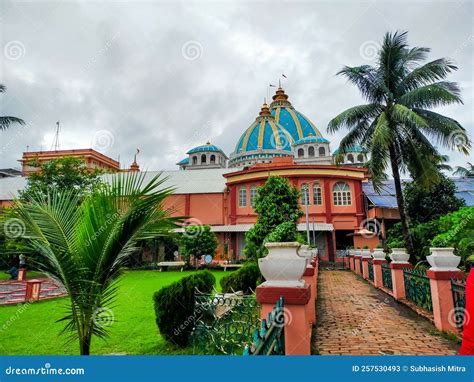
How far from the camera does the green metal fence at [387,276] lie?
8.80 meters

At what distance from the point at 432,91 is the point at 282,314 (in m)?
12.2

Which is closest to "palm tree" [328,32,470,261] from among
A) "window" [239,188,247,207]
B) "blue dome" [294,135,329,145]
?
"window" [239,188,247,207]

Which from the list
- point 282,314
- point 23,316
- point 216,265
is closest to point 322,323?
point 282,314

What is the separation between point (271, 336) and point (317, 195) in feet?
74.2

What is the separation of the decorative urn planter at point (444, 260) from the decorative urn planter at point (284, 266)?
3.77m

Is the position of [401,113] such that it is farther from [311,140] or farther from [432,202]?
[311,140]

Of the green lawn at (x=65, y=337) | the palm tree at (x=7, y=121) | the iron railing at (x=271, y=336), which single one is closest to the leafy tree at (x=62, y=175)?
the palm tree at (x=7, y=121)

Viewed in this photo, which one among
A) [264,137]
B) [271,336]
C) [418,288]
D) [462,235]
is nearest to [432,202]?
[462,235]

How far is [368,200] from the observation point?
24625 millimetres

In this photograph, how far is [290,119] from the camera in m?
47.6

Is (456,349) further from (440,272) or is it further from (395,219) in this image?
(395,219)

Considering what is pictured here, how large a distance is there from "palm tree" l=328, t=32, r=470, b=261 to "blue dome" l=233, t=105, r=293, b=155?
92.3 ft

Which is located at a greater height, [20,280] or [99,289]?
[99,289]

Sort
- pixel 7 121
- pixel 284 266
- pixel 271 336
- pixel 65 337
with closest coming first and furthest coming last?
pixel 271 336, pixel 284 266, pixel 65 337, pixel 7 121
